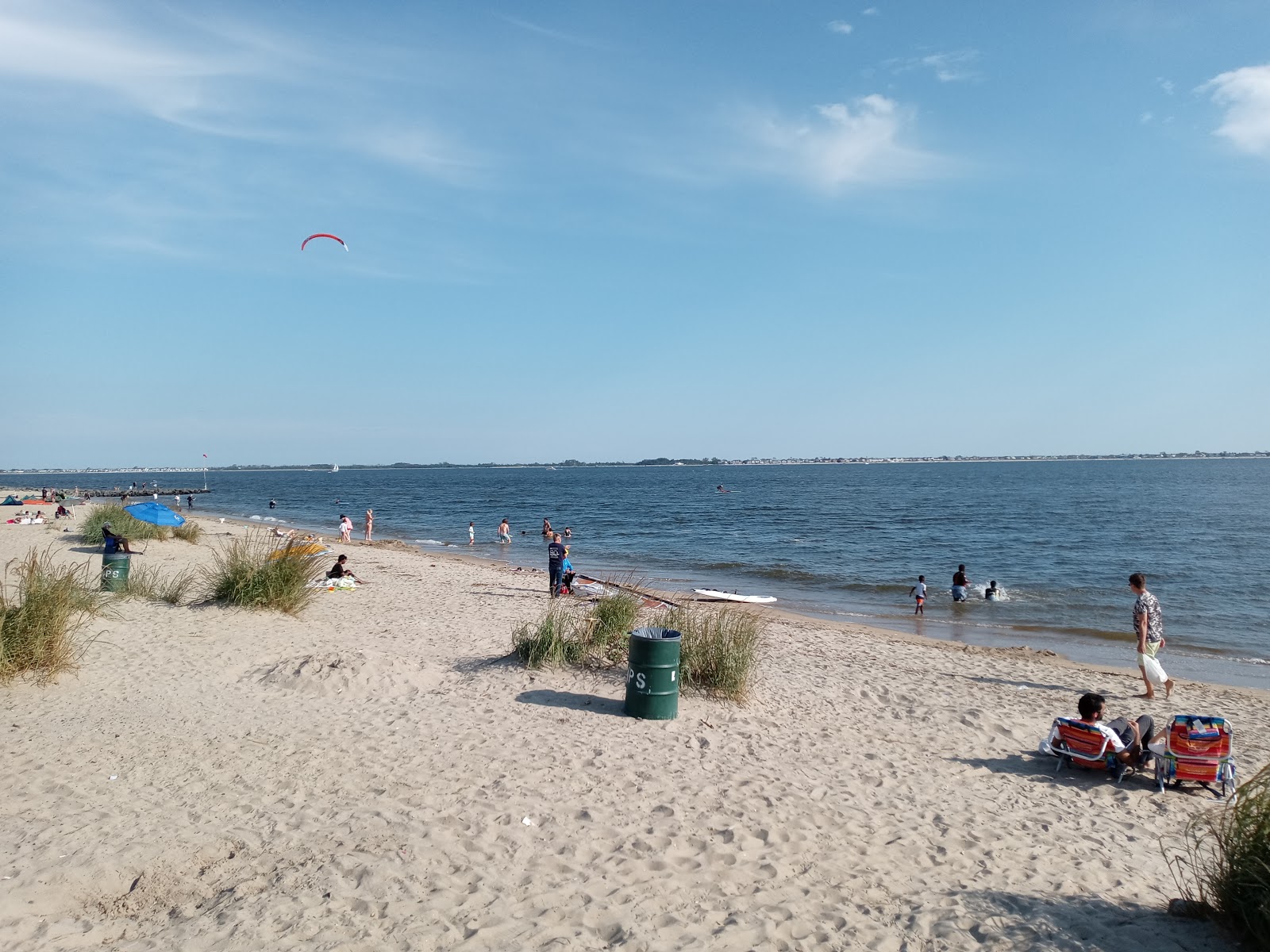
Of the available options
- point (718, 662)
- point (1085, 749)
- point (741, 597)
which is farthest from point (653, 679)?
point (741, 597)

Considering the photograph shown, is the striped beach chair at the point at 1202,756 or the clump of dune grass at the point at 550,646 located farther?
the clump of dune grass at the point at 550,646

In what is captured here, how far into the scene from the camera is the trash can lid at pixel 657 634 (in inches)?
290

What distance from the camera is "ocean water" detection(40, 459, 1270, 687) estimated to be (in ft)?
56.2

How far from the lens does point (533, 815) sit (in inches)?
A: 213

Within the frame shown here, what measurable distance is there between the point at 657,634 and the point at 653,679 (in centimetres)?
42

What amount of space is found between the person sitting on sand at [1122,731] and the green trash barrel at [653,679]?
347cm

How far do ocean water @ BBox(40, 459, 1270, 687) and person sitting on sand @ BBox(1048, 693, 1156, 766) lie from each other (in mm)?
7709

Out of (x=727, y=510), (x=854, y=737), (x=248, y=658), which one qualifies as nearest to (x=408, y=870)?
(x=854, y=737)

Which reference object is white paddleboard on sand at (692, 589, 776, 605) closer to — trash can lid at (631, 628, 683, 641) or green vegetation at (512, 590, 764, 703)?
green vegetation at (512, 590, 764, 703)

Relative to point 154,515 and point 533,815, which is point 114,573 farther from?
point 533,815

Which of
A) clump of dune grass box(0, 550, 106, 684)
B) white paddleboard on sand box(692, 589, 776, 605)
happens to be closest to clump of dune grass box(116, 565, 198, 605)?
clump of dune grass box(0, 550, 106, 684)

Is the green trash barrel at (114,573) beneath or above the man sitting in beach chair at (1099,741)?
above

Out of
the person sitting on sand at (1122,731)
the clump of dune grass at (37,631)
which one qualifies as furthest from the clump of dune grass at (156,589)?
the person sitting on sand at (1122,731)

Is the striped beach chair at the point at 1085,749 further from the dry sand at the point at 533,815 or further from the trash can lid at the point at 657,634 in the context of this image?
the trash can lid at the point at 657,634
